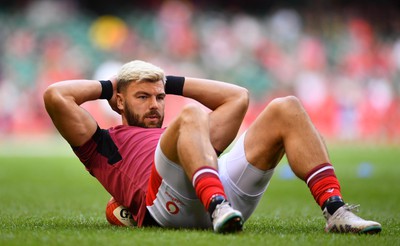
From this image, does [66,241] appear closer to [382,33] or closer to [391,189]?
[391,189]

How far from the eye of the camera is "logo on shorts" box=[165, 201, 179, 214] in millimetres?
4004

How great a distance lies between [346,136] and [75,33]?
8606 millimetres

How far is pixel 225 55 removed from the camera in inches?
913

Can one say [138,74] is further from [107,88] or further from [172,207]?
[172,207]

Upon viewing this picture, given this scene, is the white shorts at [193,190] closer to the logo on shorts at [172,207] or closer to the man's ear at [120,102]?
the logo on shorts at [172,207]

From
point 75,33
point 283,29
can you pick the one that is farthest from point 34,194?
point 283,29

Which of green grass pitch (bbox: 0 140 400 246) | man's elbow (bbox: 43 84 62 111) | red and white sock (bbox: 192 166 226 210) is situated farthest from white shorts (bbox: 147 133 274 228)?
man's elbow (bbox: 43 84 62 111)

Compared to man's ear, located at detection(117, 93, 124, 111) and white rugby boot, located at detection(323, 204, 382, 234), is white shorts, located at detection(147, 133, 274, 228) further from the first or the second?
man's ear, located at detection(117, 93, 124, 111)

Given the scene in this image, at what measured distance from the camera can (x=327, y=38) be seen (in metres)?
24.0

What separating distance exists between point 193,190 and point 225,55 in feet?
63.7

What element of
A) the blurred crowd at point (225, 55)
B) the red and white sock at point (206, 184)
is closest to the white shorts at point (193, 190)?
the red and white sock at point (206, 184)

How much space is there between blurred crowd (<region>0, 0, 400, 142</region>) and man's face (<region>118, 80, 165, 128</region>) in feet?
53.7

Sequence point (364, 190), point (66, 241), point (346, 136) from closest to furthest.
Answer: point (66, 241)
point (364, 190)
point (346, 136)

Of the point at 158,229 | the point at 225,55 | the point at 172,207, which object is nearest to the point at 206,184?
the point at 172,207
